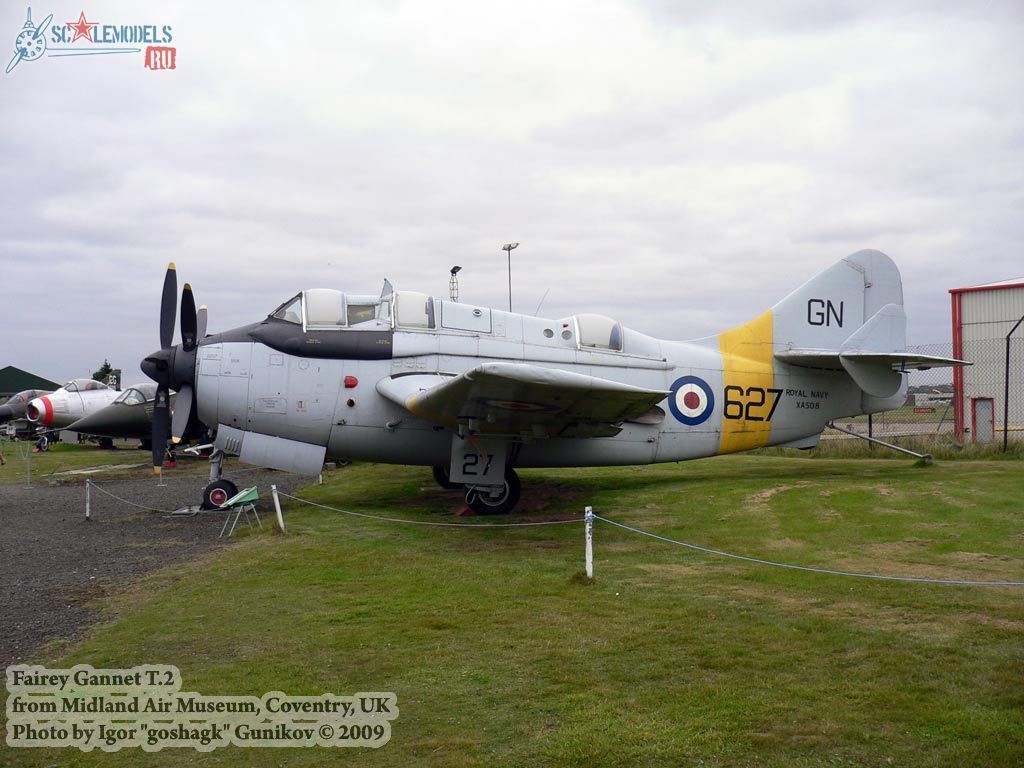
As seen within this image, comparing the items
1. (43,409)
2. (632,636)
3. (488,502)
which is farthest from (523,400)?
(43,409)

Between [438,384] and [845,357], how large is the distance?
23.7ft

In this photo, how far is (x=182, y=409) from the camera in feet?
37.4

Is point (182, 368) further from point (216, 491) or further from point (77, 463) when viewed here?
point (77, 463)

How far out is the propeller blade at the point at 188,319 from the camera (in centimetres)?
1145

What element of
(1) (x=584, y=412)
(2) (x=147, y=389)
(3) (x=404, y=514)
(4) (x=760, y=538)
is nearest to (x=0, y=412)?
(2) (x=147, y=389)

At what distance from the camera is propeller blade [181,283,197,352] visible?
11453 millimetres

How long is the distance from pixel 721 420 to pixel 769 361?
1.51m

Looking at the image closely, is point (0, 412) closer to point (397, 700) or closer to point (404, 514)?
point (404, 514)

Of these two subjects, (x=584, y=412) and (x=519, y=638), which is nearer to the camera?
(x=519, y=638)

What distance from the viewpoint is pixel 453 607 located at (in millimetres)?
6199

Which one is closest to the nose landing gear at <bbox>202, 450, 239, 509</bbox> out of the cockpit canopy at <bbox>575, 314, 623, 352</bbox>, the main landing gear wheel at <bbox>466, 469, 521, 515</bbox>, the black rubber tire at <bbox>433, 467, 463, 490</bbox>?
the black rubber tire at <bbox>433, 467, 463, 490</bbox>

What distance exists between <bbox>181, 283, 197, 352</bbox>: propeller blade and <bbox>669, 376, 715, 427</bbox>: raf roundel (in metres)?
7.68

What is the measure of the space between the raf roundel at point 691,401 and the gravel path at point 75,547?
6779 millimetres

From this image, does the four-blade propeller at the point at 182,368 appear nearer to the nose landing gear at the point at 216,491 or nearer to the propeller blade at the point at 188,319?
the propeller blade at the point at 188,319
